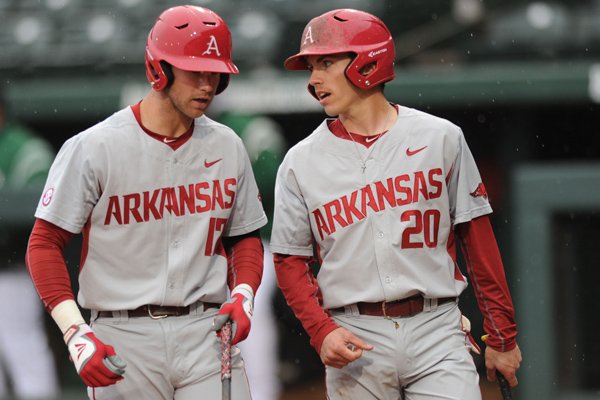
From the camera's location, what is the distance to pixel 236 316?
9.12 feet

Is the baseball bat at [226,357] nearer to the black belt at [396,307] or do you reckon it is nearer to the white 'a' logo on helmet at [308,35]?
the black belt at [396,307]

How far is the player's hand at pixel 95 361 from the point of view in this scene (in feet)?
8.57

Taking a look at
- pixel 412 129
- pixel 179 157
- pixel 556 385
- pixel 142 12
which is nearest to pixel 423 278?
pixel 412 129

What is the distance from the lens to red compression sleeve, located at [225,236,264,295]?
2.94 m

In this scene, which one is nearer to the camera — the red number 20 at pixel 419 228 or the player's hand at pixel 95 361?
the player's hand at pixel 95 361

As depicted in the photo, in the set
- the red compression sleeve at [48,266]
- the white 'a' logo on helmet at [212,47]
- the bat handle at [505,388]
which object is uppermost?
the white 'a' logo on helmet at [212,47]

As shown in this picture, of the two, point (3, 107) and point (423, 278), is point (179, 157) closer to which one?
point (423, 278)

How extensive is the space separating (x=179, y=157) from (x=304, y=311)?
511mm

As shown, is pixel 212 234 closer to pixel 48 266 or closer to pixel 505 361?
pixel 48 266

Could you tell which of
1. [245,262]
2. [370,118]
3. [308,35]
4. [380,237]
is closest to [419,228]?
[380,237]

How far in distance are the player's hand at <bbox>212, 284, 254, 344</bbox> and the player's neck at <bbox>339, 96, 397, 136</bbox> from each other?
0.56 m

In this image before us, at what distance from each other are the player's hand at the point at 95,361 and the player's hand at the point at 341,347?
51 cm

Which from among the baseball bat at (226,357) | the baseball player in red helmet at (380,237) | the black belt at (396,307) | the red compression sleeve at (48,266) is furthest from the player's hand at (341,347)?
the red compression sleeve at (48,266)

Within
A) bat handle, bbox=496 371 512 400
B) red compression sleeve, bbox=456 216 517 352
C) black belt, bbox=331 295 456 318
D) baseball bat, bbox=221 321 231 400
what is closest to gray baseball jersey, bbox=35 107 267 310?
baseball bat, bbox=221 321 231 400
